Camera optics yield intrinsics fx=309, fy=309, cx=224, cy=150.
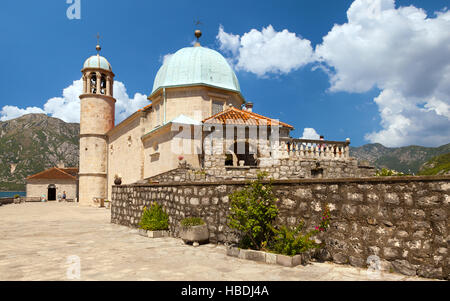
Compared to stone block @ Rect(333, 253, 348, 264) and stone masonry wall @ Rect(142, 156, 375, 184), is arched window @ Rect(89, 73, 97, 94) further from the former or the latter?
stone block @ Rect(333, 253, 348, 264)

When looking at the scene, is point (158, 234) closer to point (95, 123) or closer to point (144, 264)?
point (144, 264)

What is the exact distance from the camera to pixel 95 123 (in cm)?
3406

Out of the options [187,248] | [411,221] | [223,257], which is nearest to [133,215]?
[187,248]

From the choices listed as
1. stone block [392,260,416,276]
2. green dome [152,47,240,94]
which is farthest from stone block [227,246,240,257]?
green dome [152,47,240,94]

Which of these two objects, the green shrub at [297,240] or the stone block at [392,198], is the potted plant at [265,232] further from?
the stone block at [392,198]

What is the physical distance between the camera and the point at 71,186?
4616cm

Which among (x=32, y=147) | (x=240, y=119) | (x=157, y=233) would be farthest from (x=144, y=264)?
(x=32, y=147)

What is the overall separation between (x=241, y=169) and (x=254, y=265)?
8.89 metres

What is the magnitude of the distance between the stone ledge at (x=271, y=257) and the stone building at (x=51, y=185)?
43705 mm

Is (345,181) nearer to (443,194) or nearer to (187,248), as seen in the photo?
(443,194)

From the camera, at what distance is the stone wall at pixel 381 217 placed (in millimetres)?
4152

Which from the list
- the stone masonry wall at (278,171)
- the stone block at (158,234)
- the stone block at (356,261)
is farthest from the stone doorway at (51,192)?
the stone block at (356,261)

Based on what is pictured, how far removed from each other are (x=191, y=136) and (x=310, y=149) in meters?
7.64

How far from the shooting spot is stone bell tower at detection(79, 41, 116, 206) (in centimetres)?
3322
